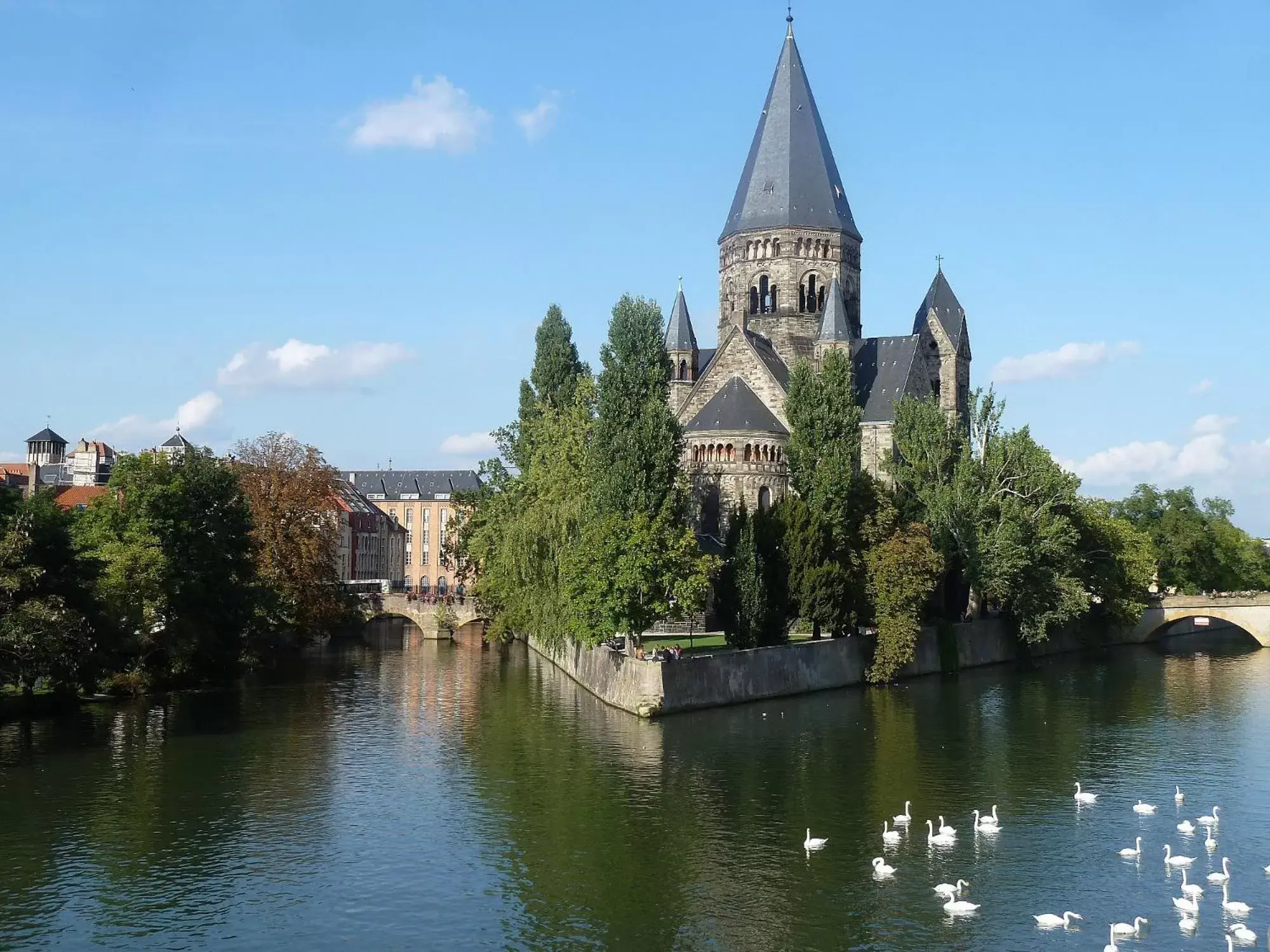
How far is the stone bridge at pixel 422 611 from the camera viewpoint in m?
101

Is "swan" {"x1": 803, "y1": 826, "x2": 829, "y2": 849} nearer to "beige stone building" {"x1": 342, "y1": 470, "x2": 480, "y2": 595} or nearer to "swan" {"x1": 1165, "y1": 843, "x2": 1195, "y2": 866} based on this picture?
"swan" {"x1": 1165, "y1": 843, "x2": 1195, "y2": 866}

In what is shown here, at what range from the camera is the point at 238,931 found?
2838 cm

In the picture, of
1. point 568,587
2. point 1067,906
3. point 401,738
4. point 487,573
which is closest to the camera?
point 1067,906

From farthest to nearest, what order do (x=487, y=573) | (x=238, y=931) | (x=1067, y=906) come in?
(x=487, y=573) < (x=1067, y=906) < (x=238, y=931)

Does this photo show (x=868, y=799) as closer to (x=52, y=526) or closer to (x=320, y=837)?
(x=320, y=837)

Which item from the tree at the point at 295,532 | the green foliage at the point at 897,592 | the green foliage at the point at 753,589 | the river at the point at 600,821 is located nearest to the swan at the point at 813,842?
the river at the point at 600,821

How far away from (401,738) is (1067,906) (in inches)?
1107

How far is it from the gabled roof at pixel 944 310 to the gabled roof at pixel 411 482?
78.0m

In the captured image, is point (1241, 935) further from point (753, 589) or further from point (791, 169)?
point (791, 169)

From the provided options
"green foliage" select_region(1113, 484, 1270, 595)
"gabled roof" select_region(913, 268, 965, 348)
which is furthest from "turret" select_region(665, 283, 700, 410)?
"green foliage" select_region(1113, 484, 1270, 595)

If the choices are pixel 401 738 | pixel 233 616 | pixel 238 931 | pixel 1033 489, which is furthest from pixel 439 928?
pixel 1033 489

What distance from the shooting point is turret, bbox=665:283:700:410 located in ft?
306

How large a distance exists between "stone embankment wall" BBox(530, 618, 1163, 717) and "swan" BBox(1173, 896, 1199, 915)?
88.0 ft

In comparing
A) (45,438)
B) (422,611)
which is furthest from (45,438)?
(422,611)
